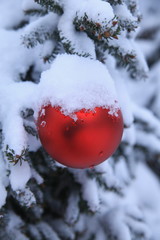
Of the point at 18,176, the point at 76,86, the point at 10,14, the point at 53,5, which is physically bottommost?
the point at 18,176

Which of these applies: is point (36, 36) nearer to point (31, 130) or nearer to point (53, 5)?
point (53, 5)

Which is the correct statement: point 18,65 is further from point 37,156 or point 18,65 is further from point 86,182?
point 86,182

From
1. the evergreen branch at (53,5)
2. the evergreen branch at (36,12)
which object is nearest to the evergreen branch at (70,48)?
the evergreen branch at (53,5)

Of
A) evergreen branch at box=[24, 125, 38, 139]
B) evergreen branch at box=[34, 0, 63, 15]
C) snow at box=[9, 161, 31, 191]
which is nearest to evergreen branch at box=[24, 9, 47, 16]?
evergreen branch at box=[34, 0, 63, 15]

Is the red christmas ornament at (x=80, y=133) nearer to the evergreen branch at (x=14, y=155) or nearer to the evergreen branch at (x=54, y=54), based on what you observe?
the evergreen branch at (x=14, y=155)

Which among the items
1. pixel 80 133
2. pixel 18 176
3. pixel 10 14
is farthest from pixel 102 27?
pixel 10 14

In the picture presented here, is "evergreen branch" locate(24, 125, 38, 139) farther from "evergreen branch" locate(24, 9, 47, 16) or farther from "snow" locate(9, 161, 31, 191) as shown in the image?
"evergreen branch" locate(24, 9, 47, 16)

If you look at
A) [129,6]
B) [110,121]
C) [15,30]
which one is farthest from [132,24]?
[15,30]
